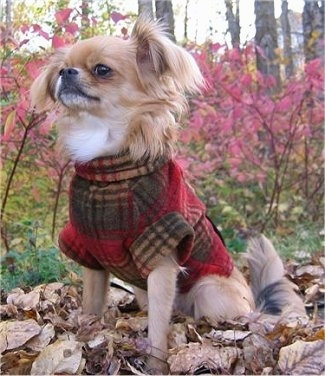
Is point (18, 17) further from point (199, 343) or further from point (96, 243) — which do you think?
point (199, 343)

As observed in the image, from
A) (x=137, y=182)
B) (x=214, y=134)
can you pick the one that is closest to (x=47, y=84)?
(x=137, y=182)

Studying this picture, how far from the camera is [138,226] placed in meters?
2.39

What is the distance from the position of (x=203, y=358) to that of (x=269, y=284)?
0.96m

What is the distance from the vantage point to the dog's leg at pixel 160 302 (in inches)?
93.4

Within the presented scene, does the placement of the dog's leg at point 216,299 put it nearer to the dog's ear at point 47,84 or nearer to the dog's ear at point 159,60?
the dog's ear at point 159,60

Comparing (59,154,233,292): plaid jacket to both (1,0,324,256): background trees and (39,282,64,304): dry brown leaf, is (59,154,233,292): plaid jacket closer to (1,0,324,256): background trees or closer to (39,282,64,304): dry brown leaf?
(39,282,64,304): dry brown leaf

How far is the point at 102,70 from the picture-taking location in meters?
2.54

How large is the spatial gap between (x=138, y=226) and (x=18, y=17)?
2.21 m

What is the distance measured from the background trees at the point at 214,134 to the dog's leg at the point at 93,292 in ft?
2.58

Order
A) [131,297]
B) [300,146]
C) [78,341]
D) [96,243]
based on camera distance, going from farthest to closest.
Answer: [300,146]
[131,297]
[96,243]
[78,341]

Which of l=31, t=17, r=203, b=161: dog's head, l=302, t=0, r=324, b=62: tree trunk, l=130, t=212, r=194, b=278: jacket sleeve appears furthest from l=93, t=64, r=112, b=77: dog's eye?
l=302, t=0, r=324, b=62: tree trunk

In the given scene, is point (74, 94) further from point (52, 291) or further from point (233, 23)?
point (233, 23)

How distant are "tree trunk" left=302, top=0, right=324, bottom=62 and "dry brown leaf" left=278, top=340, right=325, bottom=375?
5.48 m

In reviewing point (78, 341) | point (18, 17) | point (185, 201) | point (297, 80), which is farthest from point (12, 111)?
point (297, 80)
